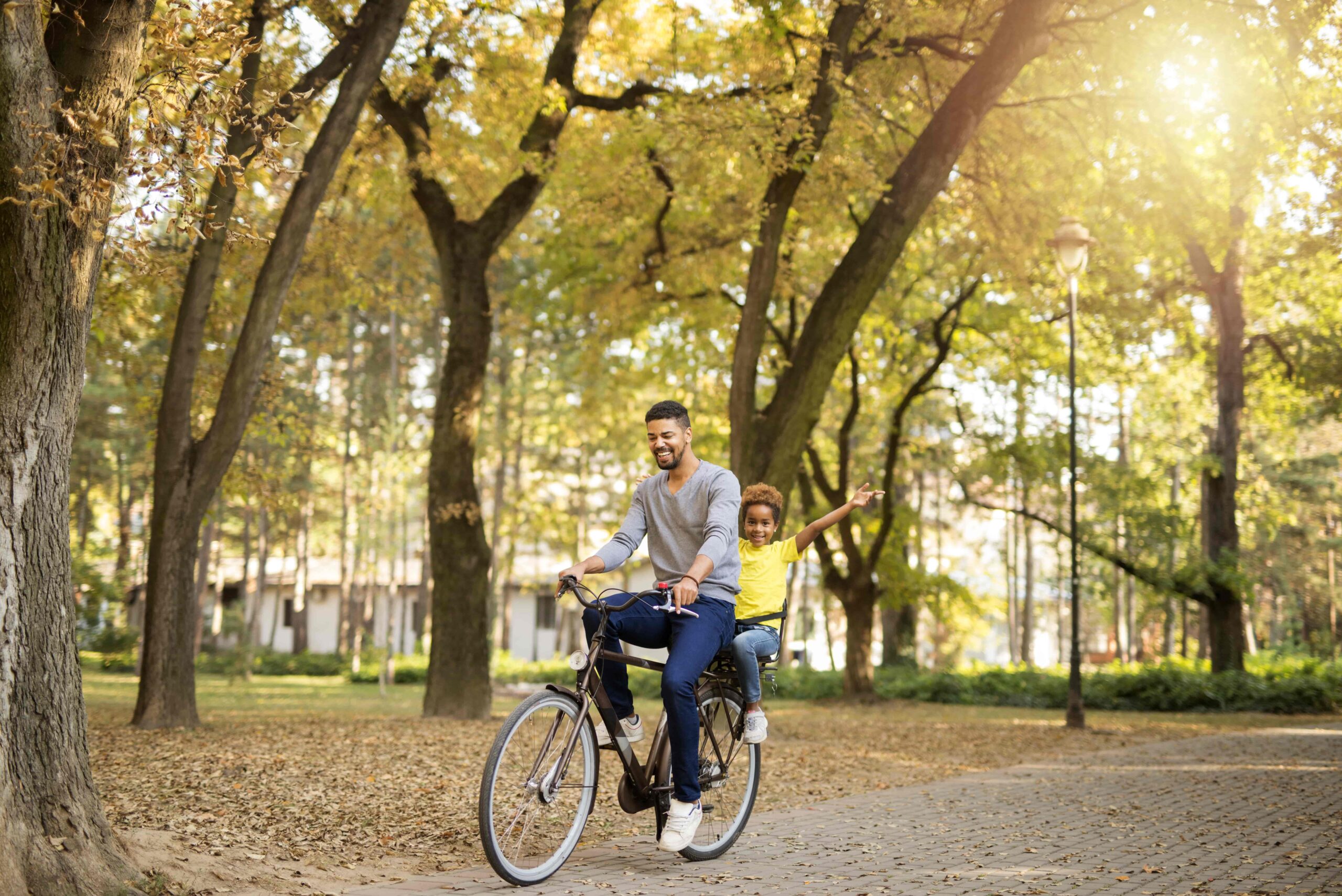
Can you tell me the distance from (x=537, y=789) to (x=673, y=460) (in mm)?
1618

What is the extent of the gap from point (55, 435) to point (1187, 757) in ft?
37.6

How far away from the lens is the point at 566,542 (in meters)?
41.7

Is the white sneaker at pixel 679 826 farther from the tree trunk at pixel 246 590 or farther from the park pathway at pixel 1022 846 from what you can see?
the tree trunk at pixel 246 590

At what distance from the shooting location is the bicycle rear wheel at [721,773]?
573 centimetres

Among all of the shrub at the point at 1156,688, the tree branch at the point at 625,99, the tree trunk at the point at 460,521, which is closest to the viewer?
the tree trunk at the point at 460,521

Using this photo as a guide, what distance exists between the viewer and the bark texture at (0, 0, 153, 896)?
4422 mm

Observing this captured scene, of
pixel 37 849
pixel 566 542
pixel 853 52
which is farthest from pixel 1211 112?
pixel 566 542

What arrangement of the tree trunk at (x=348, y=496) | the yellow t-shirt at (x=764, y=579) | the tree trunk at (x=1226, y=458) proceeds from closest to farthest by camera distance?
the yellow t-shirt at (x=764, y=579) < the tree trunk at (x=1226, y=458) < the tree trunk at (x=348, y=496)

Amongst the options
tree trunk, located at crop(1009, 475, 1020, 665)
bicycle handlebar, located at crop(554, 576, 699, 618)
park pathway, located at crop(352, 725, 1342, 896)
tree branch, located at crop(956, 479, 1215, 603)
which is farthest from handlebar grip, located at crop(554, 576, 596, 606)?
tree trunk, located at crop(1009, 475, 1020, 665)

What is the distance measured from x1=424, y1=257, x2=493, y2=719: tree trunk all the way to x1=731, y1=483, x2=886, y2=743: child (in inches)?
306

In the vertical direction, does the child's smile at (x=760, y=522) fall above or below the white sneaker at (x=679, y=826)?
above

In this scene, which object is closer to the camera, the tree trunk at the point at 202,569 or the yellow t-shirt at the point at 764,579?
the yellow t-shirt at the point at 764,579

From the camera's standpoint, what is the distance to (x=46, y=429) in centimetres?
469

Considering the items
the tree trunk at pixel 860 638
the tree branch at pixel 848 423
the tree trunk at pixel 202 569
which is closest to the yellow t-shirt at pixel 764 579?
the tree branch at pixel 848 423
